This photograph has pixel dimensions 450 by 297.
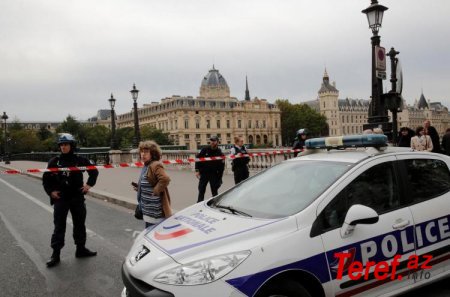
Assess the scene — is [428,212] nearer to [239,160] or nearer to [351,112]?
[239,160]

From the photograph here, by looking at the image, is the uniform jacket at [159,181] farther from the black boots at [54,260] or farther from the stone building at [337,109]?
the stone building at [337,109]

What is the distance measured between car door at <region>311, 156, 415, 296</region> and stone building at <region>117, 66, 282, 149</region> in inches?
4859

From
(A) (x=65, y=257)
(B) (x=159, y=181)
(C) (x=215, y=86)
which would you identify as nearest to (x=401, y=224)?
(B) (x=159, y=181)

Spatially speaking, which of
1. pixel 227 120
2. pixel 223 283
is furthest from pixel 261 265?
pixel 227 120

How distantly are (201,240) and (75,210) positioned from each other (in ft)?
11.5

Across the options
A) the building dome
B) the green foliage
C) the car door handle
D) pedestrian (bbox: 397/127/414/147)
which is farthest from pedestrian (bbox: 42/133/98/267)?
the building dome

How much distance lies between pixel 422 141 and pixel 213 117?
124491mm

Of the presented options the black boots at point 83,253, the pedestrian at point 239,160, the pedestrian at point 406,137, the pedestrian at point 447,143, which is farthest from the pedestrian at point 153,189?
the pedestrian at point 447,143

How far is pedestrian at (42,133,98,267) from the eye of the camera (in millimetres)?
5852

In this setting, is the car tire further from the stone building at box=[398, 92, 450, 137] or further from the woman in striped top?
the stone building at box=[398, 92, 450, 137]

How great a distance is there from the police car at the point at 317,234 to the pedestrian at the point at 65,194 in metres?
2.48

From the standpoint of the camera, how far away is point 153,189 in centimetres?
543

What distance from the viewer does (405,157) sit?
163 inches

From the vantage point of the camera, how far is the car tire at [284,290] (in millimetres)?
3014
